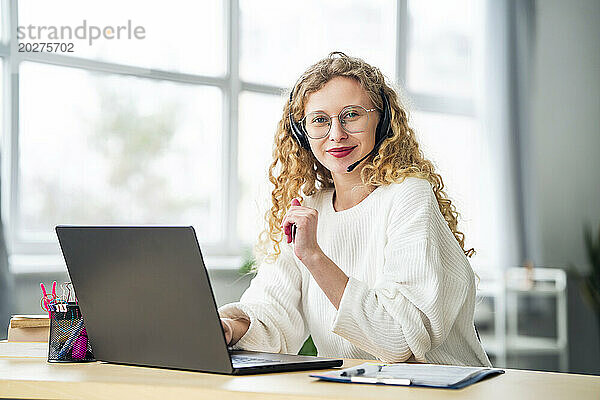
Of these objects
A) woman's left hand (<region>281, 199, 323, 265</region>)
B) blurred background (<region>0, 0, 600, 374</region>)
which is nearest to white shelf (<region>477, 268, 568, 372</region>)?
blurred background (<region>0, 0, 600, 374</region>)

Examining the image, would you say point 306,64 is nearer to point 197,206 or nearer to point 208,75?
point 208,75

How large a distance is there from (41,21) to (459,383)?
8.66 feet

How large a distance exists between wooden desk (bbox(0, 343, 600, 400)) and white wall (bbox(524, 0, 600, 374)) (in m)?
3.10

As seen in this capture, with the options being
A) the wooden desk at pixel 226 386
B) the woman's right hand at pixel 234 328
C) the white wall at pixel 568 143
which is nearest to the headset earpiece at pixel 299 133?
the woman's right hand at pixel 234 328

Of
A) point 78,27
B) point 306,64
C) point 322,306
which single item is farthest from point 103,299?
point 306,64

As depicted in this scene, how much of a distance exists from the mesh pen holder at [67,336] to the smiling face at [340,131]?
645 millimetres

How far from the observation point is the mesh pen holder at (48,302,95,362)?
149cm

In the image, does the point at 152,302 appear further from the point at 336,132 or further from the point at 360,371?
the point at 336,132

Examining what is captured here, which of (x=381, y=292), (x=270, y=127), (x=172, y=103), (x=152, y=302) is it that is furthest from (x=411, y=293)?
(x=270, y=127)

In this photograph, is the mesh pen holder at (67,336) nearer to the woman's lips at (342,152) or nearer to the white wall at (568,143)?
the woman's lips at (342,152)

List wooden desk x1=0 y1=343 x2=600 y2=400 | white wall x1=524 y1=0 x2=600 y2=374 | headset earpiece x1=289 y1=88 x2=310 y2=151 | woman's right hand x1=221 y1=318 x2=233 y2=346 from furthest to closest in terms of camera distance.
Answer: white wall x1=524 y1=0 x2=600 y2=374 < headset earpiece x1=289 y1=88 x2=310 y2=151 < woman's right hand x1=221 y1=318 x2=233 y2=346 < wooden desk x1=0 y1=343 x2=600 y2=400

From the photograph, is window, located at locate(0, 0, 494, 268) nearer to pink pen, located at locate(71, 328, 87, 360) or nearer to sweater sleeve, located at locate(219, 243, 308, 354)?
sweater sleeve, located at locate(219, 243, 308, 354)

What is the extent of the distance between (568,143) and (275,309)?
285 centimetres

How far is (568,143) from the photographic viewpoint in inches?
169
